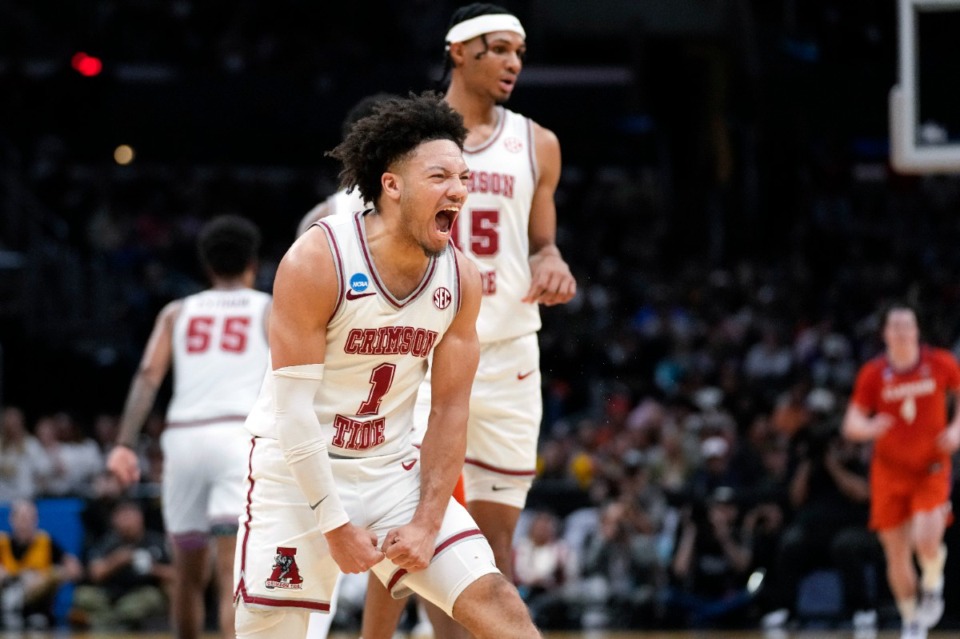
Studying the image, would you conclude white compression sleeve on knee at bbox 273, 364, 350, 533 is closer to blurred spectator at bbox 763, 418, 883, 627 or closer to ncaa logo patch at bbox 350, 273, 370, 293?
ncaa logo patch at bbox 350, 273, 370, 293

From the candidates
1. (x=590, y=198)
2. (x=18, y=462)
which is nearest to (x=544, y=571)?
(x=18, y=462)

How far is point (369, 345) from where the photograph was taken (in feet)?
15.6

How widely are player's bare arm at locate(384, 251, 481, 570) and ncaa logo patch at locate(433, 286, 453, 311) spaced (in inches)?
2.5

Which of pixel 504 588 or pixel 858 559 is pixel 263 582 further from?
pixel 858 559

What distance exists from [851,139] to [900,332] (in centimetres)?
1481

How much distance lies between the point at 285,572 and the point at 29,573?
29.3ft

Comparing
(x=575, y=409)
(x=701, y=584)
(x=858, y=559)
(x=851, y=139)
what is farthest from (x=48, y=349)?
(x=851, y=139)

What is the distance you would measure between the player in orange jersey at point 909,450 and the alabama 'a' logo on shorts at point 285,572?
6.25 meters

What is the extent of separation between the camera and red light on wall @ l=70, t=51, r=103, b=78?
22469 millimetres

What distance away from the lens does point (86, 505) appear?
13500mm

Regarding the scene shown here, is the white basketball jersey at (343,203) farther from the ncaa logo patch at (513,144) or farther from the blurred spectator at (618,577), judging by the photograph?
the blurred spectator at (618,577)

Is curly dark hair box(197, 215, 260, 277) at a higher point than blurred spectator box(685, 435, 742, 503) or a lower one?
higher

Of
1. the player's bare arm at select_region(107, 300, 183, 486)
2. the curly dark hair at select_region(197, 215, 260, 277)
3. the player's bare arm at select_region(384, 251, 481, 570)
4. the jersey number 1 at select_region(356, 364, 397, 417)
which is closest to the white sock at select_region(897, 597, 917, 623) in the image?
the curly dark hair at select_region(197, 215, 260, 277)

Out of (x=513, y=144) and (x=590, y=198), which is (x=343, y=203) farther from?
(x=590, y=198)
